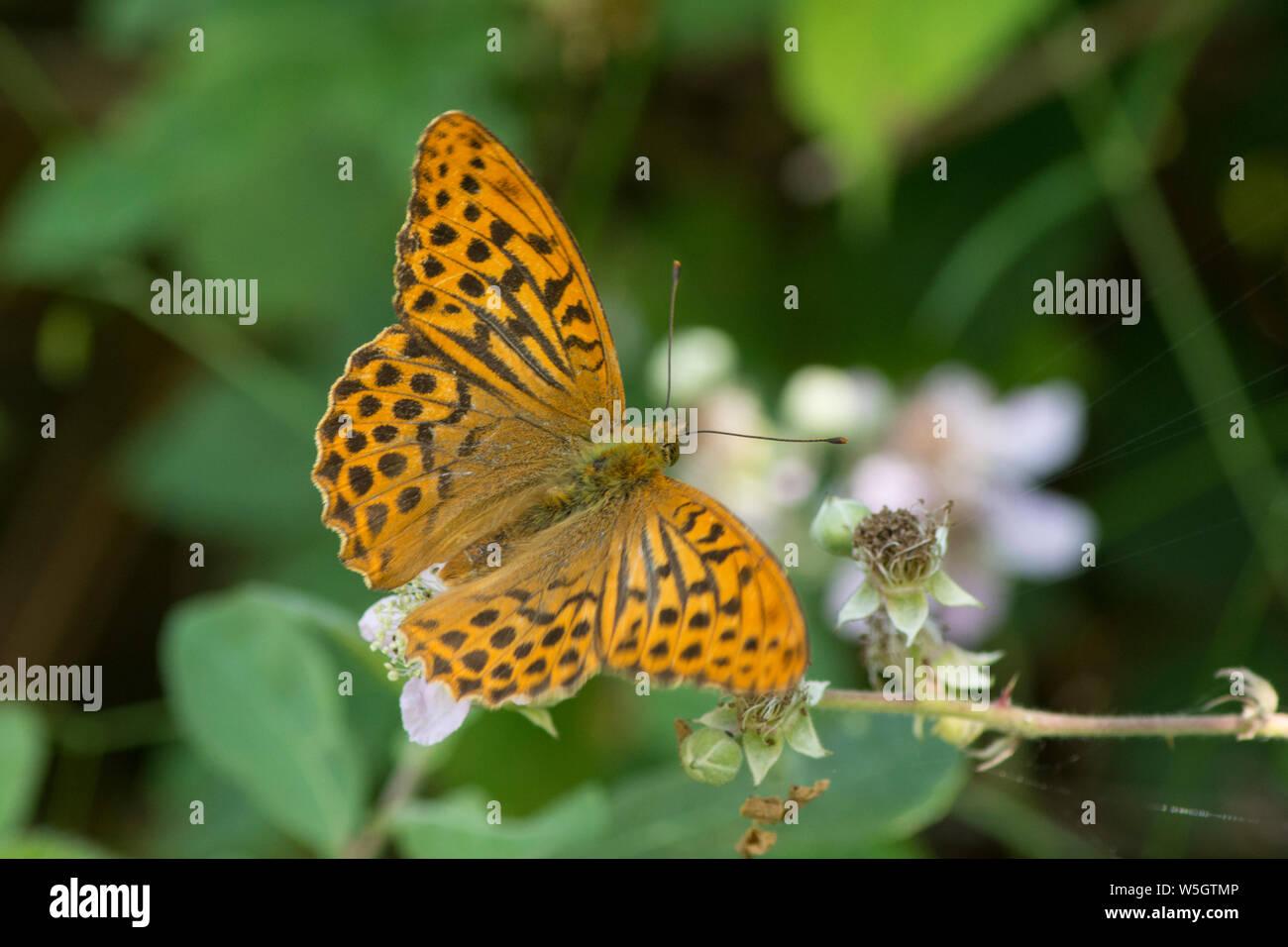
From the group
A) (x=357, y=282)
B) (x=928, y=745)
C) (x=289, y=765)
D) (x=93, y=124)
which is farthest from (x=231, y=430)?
(x=928, y=745)

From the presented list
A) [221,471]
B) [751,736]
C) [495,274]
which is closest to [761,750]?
[751,736]

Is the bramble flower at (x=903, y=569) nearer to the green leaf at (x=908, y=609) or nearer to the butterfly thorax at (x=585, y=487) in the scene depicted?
the green leaf at (x=908, y=609)

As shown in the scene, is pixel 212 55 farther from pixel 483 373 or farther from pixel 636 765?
pixel 636 765

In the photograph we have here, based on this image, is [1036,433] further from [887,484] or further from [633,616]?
[633,616]

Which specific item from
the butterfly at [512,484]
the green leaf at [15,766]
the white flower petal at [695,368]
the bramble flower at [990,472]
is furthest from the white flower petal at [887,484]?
the green leaf at [15,766]

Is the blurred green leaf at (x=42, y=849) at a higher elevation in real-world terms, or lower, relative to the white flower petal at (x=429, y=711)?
lower

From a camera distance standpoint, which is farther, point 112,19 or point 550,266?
point 112,19
